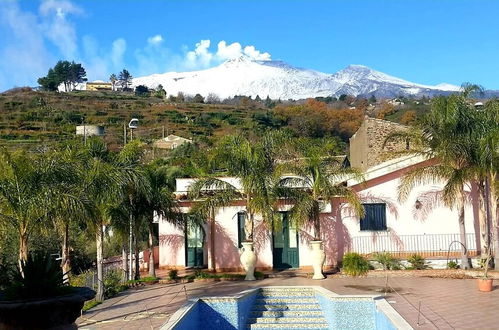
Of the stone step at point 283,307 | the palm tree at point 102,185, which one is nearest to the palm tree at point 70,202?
the palm tree at point 102,185

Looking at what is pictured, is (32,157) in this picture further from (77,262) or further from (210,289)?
(77,262)

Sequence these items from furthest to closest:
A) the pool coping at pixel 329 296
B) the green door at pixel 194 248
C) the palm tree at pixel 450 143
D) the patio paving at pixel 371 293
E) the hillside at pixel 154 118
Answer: the hillside at pixel 154 118 < the green door at pixel 194 248 < the palm tree at pixel 450 143 < the patio paving at pixel 371 293 < the pool coping at pixel 329 296

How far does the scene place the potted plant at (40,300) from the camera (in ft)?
20.2

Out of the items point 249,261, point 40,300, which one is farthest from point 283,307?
point 40,300

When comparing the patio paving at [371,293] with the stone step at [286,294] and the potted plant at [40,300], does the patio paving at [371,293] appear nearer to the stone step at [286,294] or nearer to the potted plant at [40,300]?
the stone step at [286,294]

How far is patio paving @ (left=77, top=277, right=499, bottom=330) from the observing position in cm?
1183

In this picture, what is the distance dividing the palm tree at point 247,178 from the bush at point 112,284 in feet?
12.1

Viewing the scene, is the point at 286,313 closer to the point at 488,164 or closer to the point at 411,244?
the point at 411,244

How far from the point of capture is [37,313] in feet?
20.3

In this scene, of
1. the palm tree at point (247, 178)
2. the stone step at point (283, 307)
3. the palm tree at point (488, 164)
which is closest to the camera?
the stone step at point (283, 307)

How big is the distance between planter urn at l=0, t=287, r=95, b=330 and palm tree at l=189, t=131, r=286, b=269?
38.0ft

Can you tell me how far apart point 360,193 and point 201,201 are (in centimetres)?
659

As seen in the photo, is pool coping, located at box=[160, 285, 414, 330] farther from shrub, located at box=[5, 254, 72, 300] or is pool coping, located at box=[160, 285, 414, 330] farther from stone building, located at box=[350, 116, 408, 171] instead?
stone building, located at box=[350, 116, 408, 171]

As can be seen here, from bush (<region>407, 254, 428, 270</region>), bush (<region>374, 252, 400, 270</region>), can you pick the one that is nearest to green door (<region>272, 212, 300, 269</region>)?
bush (<region>374, 252, 400, 270</region>)
